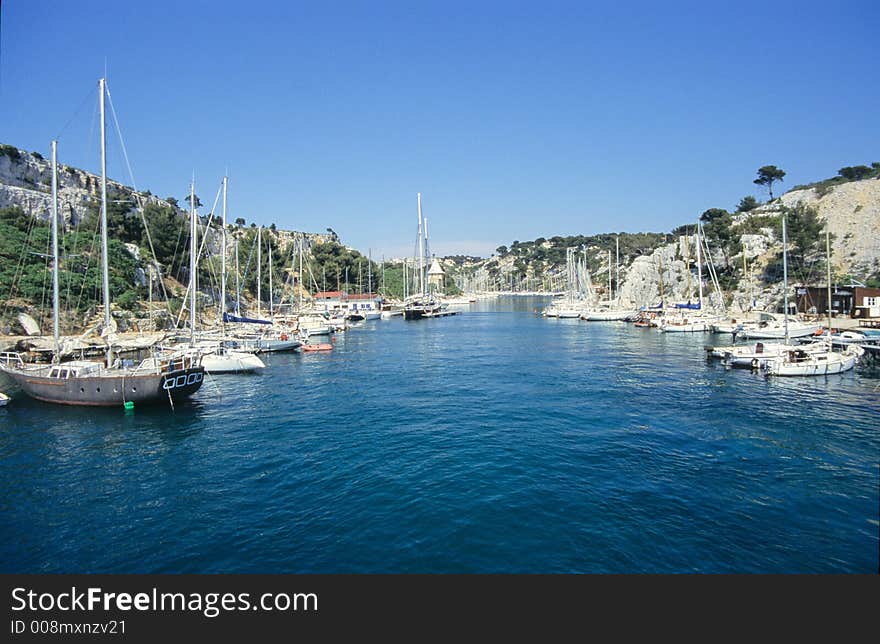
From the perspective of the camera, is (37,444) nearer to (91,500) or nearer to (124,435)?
(124,435)

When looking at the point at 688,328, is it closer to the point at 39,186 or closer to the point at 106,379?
the point at 106,379

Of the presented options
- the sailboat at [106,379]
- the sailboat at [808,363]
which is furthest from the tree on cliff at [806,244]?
the sailboat at [106,379]

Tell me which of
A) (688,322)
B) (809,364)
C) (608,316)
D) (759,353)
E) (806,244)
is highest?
(806,244)

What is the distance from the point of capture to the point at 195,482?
58.2 feet

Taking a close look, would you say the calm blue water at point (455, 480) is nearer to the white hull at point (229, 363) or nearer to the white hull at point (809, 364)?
the white hull at point (809, 364)

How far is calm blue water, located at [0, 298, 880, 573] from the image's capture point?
41.3ft

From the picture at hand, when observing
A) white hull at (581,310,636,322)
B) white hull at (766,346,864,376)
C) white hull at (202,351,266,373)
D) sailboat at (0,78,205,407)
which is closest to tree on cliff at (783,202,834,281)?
white hull at (581,310,636,322)

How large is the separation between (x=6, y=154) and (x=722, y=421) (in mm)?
97815

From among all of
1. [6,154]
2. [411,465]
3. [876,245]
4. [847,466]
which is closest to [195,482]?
[411,465]

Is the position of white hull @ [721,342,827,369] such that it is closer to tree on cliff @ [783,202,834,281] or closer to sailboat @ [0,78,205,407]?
sailboat @ [0,78,205,407]

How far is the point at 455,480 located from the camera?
57.7 feet

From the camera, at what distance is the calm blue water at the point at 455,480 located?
12.6 m

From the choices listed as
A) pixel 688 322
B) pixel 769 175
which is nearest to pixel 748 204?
pixel 769 175

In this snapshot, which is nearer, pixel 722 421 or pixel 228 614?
pixel 228 614
